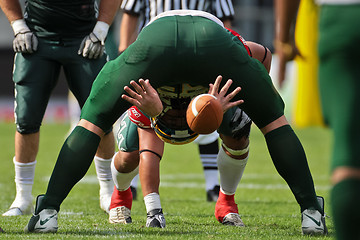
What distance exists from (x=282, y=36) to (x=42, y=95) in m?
2.25

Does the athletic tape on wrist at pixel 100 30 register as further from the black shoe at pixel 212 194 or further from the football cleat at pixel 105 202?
the black shoe at pixel 212 194

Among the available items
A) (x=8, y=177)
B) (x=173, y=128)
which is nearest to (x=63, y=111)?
(x=8, y=177)

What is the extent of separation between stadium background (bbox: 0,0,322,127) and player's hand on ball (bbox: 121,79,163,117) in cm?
680

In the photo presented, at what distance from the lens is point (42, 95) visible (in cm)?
462

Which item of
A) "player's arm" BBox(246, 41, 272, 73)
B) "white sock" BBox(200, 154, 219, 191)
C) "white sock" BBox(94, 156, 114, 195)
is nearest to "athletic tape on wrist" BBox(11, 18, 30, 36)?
"white sock" BBox(94, 156, 114, 195)

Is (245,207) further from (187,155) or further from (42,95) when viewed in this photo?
(187,155)

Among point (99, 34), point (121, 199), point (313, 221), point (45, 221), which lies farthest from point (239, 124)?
point (99, 34)

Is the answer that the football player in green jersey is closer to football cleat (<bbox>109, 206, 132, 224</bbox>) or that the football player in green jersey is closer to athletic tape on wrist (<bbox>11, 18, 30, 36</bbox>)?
athletic tape on wrist (<bbox>11, 18, 30, 36</bbox>)

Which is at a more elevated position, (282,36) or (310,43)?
(282,36)

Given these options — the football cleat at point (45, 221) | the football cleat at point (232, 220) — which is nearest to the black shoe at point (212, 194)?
the football cleat at point (232, 220)

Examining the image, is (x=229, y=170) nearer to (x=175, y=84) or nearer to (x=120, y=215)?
(x=120, y=215)

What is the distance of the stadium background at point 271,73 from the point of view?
1329cm

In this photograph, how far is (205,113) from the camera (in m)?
3.21

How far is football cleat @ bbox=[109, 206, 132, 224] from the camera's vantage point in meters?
4.20
